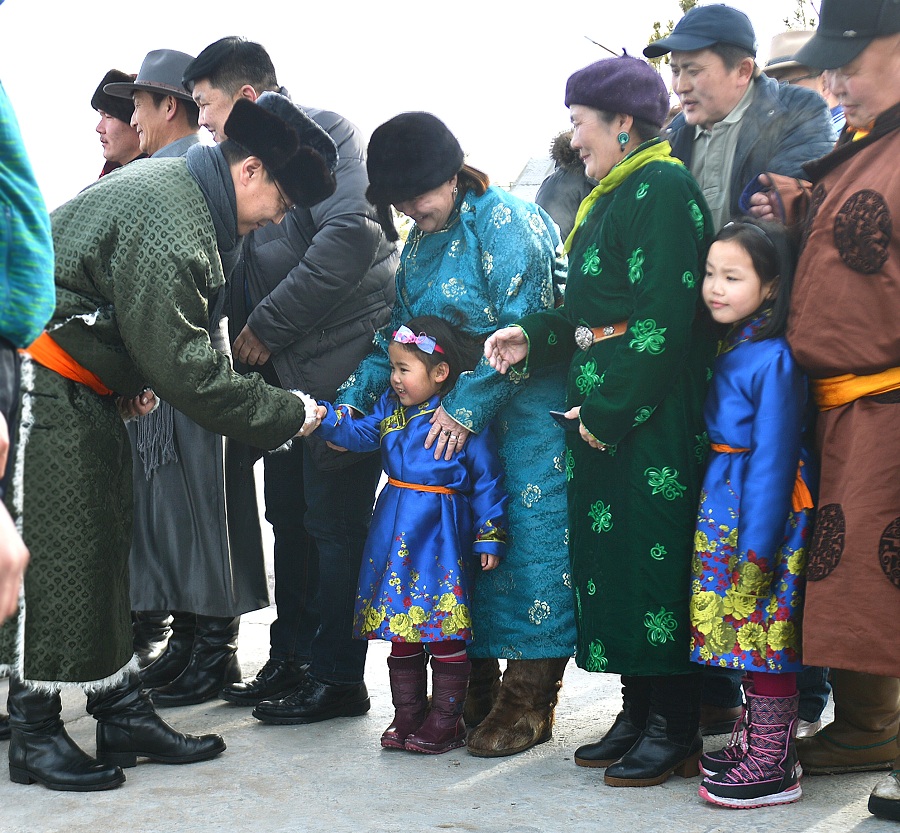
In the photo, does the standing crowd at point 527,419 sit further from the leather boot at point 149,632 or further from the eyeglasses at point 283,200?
the leather boot at point 149,632

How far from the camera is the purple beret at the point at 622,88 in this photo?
112 inches

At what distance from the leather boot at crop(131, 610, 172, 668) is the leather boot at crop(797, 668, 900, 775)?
93.6 inches

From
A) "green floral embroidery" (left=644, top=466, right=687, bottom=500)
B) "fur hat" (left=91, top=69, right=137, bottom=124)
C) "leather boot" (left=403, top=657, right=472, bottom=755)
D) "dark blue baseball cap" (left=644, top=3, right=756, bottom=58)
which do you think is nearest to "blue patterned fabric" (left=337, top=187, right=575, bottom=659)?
"leather boot" (left=403, top=657, right=472, bottom=755)

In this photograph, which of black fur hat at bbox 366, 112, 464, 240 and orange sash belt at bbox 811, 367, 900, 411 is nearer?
orange sash belt at bbox 811, 367, 900, 411

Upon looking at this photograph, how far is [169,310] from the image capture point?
9.06 feet

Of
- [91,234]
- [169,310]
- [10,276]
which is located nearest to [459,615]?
[169,310]

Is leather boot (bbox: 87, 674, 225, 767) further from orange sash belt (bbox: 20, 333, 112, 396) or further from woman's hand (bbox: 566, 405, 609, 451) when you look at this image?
woman's hand (bbox: 566, 405, 609, 451)

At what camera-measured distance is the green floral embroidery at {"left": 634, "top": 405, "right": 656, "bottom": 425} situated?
273 cm

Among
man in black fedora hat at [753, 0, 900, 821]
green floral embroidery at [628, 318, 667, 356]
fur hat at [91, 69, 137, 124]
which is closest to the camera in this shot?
man in black fedora hat at [753, 0, 900, 821]

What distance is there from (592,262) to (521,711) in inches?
49.7

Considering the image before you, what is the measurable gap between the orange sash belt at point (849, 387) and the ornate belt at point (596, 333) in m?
0.49

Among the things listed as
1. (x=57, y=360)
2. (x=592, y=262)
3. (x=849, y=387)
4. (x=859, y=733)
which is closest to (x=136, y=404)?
(x=57, y=360)

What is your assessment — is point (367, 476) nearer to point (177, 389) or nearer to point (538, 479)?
point (538, 479)

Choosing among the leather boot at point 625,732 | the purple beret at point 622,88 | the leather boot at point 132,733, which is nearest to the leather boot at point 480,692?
the leather boot at point 625,732
